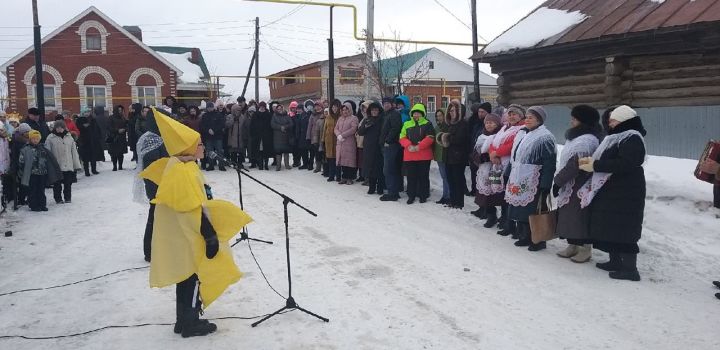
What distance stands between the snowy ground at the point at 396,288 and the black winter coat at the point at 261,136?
6338 mm

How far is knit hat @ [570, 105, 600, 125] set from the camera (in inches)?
243

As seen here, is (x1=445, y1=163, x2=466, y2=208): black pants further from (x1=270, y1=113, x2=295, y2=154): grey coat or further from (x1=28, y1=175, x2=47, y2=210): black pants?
(x1=28, y1=175, x2=47, y2=210): black pants

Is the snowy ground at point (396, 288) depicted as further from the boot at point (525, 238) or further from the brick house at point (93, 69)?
the brick house at point (93, 69)

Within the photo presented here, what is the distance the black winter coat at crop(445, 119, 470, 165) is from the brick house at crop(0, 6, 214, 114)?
3013cm

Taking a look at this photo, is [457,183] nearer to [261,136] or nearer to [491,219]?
→ [491,219]

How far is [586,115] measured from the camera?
6168 millimetres

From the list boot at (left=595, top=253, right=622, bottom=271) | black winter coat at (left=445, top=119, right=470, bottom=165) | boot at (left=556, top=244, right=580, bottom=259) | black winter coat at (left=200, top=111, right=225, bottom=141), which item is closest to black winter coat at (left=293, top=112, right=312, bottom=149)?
black winter coat at (left=200, top=111, right=225, bottom=141)

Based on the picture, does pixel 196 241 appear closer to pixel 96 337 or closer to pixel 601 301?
pixel 96 337

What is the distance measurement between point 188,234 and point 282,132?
1077 centimetres

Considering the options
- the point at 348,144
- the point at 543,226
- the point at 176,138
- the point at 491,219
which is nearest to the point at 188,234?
the point at 176,138

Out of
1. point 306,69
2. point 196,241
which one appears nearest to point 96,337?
point 196,241

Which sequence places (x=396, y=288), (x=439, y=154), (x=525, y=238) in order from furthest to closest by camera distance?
(x=439, y=154)
(x=525, y=238)
(x=396, y=288)

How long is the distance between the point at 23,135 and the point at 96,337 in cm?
697

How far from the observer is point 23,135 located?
31.8 ft
